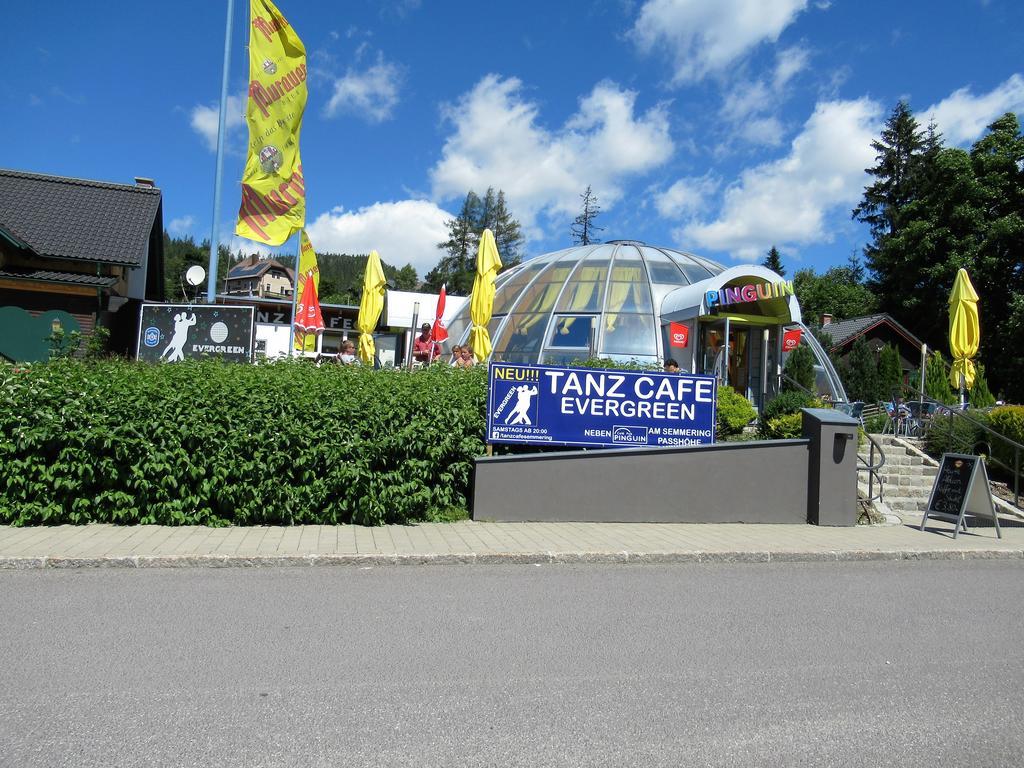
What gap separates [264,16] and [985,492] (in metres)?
12.2

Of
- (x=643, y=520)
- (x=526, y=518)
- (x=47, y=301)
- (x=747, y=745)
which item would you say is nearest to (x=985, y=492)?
(x=643, y=520)

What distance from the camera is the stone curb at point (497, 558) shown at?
21.9ft

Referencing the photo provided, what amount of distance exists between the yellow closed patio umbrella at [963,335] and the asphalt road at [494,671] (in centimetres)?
1258

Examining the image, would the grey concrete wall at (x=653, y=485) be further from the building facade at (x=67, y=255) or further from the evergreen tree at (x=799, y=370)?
the evergreen tree at (x=799, y=370)

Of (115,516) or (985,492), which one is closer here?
(115,516)

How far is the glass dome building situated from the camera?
17812 millimetres

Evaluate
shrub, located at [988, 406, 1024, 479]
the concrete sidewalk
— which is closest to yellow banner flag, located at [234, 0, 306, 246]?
the concrete sidewalk

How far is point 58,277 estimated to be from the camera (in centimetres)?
1705

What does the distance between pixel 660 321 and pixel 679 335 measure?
836mm

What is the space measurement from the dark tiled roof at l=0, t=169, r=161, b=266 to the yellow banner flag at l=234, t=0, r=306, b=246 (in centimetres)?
783

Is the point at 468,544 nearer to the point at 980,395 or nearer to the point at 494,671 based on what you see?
the point at 494,671

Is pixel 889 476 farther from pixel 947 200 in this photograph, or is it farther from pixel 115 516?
Result: pixel 947 200

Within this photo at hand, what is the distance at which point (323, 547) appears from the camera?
24.3 feet

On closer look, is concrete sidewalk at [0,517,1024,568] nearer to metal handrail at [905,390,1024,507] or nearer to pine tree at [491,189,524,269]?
metal handrail at [905,390,1024,507]
